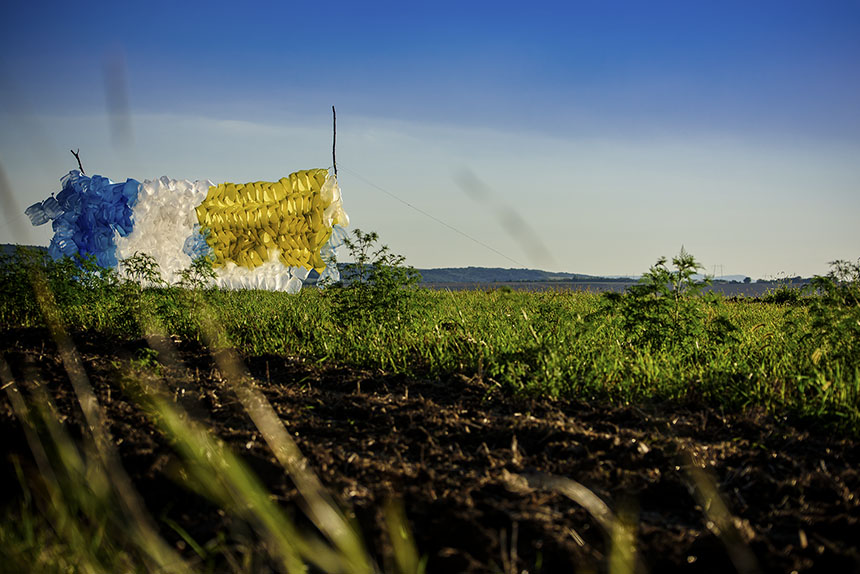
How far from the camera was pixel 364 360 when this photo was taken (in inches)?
217

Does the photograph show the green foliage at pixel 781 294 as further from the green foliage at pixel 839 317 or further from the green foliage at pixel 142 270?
the green foliage at pixel 142 270

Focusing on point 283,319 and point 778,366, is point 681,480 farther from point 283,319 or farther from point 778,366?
point 283,319

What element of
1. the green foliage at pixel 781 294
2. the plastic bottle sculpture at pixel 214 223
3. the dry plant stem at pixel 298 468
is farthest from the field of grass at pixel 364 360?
the green foliage at pixel 781 294

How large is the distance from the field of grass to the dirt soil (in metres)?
0.10

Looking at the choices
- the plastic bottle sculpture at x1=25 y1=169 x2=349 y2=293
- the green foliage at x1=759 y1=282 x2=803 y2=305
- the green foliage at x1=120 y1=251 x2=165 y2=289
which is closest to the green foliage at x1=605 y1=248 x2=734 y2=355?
the green foliage at x1=120 y1=251 x2=165 y2=289

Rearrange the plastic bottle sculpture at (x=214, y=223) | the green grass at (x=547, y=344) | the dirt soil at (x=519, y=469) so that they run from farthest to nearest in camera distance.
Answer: the plastic bottle sculpture at (x=214, y=223)
the green grass at (x=547, y=344)
the dirt soil at (x=519, y=469)

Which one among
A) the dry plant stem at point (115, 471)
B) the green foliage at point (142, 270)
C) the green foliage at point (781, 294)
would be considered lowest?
the dry plant stem at point (115, 471)

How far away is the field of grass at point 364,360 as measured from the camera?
2416 mm

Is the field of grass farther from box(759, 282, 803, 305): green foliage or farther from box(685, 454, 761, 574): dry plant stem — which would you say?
box(759, 282, 803, 305): green foliage

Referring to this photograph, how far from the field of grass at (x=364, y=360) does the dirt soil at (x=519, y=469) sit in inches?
3.8

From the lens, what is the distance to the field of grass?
242 centimetres

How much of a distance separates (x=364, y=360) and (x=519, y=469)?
254cm

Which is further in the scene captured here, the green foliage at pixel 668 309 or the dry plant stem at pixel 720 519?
the green foliage at pixel 668 309

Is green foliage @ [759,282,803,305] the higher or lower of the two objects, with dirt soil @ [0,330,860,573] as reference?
higher
